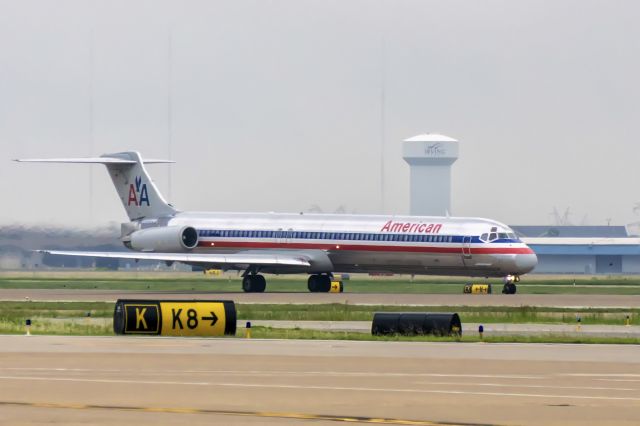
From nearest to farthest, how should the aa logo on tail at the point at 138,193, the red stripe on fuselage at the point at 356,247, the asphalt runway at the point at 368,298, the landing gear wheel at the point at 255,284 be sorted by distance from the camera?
the asphalt runway at the point at 368,298 < the red stripe on fuselage at the point at 356,247 < the landing gear wheel at the point at 255,284 < the aa logo on tail at the point at 138,193

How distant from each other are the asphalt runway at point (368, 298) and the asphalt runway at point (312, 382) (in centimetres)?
2644

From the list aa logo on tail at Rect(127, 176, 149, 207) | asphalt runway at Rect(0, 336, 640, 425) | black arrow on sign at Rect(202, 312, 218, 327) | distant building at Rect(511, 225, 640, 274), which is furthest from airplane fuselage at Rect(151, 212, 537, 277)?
distant building at Rect(511, 225, 640, 274)

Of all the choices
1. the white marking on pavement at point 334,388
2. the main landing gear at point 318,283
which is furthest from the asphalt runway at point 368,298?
the white marking on pavement at point 334,388

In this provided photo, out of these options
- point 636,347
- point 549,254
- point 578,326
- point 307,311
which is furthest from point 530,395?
point 549,254

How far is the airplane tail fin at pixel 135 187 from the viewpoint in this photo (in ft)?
274

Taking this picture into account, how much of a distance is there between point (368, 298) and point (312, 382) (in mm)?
41915

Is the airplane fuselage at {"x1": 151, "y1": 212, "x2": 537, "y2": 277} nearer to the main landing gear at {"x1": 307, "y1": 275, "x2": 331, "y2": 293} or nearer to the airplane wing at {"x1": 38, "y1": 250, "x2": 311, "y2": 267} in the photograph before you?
the airplane wing at {"x1": 38, "y1": 250, "x2": 311, "y2": 267}

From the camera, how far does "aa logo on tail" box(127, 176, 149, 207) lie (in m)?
83.6

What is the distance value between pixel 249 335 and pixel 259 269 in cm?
3984

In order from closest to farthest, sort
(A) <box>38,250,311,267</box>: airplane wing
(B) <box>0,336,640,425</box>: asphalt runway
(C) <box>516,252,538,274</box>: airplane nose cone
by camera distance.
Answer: (B) <box>0,336,640,425</box>: asphalt runway < (C) <box>516,252,538,274</box>: airplane nose cone < (A) <box>38,250,311,267</box>: airplane wing

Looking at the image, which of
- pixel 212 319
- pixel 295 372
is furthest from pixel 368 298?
pixel 295 372

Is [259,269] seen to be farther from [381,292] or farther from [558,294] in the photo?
[558,294]

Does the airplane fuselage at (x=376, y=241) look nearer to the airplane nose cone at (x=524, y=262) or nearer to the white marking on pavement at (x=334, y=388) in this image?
the airplane nose cone at (x=524, y=262)

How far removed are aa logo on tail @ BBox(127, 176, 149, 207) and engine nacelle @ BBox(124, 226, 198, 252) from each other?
3598mm
